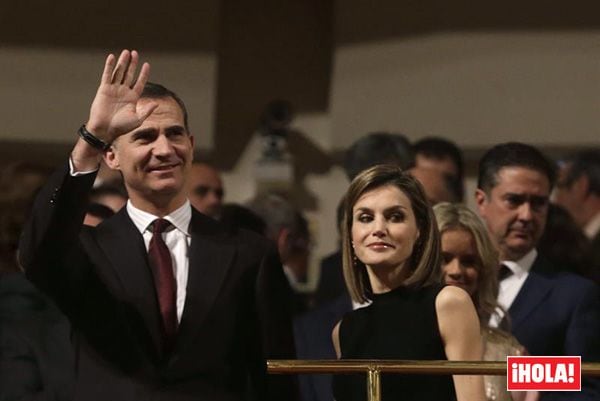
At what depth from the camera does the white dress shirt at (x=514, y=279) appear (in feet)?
15.6

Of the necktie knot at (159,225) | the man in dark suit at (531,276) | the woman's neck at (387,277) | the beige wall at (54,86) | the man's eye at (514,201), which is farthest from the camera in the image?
the beige wall at (54,86)

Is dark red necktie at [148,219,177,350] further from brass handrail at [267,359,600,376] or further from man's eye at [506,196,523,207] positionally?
man's eye at [506,196,523,207]

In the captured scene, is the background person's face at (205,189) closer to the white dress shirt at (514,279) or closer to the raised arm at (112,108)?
Result: the white dress shirt at (514,279)

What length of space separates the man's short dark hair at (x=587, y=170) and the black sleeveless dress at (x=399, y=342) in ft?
11.1

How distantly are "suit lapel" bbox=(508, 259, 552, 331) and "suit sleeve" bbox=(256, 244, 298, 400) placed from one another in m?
1.03

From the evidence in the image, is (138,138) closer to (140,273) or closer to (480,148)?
(140,273)

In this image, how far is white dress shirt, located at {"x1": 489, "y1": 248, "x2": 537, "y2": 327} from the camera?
476 cm

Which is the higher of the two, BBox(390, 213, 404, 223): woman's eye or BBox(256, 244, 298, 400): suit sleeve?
BBox(390, 213, 404, 223): woman's eye

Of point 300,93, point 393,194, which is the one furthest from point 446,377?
point 300,93

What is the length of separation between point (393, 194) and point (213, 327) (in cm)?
59

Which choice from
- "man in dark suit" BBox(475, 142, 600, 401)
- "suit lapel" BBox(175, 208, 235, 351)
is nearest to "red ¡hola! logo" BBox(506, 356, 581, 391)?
"suit lapel" BBox(175, 208, 235, 351)

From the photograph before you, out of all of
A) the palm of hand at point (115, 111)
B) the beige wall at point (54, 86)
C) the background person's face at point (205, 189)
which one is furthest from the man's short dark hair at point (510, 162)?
the beige wall at point (54, 86)

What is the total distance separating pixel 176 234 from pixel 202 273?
131 mm

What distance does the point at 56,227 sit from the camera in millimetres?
3568
